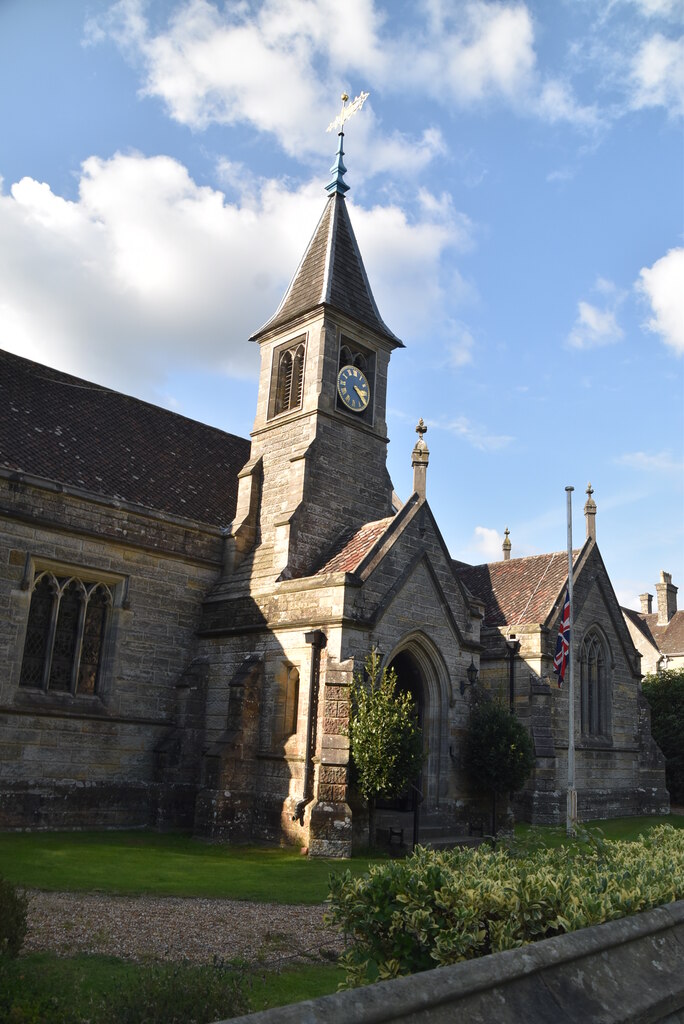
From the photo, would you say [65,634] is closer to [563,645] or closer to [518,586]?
[563,645]

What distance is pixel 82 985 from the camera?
689cm

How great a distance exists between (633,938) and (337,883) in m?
2.47

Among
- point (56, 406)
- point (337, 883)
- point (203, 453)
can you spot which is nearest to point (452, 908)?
point (337, 883)

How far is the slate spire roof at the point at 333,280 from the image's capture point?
24.5m

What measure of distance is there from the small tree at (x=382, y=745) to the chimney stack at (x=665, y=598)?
46663 mm

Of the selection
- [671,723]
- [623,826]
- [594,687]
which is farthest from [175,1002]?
[671,723]

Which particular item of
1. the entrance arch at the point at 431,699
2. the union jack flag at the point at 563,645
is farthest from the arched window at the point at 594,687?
the entrance arch at the point at 431,699

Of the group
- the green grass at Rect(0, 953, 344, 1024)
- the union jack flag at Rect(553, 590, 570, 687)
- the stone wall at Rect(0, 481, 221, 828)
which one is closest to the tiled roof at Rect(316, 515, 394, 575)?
the stone wall at Rect(0, 481, 221, 828)

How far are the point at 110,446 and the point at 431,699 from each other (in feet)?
38.0

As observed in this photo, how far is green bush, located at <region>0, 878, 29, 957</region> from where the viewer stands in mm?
7352

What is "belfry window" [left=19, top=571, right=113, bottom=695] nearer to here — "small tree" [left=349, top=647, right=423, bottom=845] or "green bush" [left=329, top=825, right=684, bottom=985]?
"small tree" [left=349, top=647, right=423, bottom=845]

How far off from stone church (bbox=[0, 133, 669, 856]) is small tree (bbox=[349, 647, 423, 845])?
0.33 m

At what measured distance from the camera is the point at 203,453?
27.2 metres

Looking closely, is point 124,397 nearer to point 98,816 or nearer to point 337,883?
point 98,816
